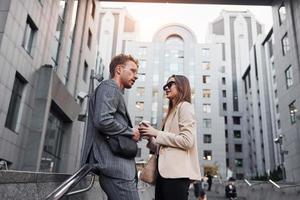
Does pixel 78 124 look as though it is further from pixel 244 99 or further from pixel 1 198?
pixel 244 99

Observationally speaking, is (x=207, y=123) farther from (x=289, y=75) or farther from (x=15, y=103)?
(x=15, y=103)

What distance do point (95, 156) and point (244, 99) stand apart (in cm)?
7510

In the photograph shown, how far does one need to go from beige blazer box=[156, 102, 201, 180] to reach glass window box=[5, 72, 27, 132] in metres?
12.5

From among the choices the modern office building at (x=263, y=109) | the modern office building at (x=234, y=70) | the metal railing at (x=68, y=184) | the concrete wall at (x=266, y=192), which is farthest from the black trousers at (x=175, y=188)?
the modern office building at (x=234, y=70)

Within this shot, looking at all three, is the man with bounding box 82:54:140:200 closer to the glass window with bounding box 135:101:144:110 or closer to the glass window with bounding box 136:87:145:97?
the glass window with bounding box 135:101:144:110

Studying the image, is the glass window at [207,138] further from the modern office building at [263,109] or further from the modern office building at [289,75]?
the modern office building at [289,75]

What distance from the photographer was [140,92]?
5981 cm

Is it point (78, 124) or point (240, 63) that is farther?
point (240, 63)

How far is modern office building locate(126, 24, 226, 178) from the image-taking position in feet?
184

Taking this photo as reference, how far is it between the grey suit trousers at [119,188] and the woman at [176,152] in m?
0.52

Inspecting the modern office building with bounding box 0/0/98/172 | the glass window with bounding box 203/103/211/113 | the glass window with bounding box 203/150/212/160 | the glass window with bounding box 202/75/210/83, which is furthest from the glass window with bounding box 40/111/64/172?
the glass window with bounding box 202/75/210/83

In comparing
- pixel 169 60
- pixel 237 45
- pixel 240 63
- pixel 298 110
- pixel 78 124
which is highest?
pixel 237 45

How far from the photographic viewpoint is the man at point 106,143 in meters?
2.51

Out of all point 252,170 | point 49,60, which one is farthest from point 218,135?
point 49,60
